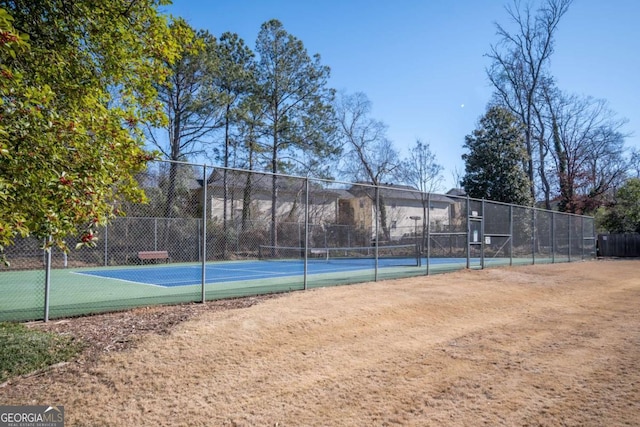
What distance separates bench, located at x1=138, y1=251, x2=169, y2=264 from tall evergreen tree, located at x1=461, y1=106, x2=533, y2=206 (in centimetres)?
2104

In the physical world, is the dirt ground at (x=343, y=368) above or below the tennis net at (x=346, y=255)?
below

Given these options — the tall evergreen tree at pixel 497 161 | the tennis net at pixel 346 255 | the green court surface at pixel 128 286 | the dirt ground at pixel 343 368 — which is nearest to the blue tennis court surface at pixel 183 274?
the green court surface at pixel 128 286

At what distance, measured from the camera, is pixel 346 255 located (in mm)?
18578

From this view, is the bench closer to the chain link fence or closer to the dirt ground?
the chain link fence

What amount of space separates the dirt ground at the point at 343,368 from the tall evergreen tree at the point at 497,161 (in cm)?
2095

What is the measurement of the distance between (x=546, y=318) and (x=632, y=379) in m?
2.97

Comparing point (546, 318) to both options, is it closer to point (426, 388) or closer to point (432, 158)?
point (426, 388)

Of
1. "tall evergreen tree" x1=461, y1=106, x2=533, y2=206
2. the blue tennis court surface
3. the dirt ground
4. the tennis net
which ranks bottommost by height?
the dirt ground

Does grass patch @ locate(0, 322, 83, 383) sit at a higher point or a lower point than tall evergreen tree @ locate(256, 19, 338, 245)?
lower

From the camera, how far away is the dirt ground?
3402mm

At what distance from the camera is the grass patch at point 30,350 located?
398 cm

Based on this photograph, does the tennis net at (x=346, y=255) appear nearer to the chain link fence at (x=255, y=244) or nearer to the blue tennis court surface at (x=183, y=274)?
the chain link fence at (x=255, y=244)

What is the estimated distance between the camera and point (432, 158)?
124 feet

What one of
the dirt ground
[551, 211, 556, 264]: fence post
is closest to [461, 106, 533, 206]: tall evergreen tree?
[551, 211, 556, 264]: fence post
